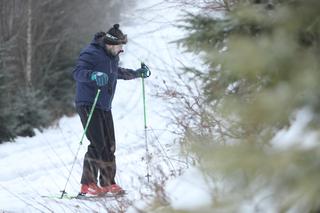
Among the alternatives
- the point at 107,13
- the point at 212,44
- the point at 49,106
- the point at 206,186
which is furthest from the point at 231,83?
the point at 107,13

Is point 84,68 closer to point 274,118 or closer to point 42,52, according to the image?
point 274,118

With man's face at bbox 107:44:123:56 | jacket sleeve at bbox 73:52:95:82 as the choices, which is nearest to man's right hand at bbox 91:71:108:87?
jacket sleeve at bbox 73:52:95:82

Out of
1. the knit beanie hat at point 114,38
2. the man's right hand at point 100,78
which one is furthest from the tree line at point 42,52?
the man's right hand at point 100,78

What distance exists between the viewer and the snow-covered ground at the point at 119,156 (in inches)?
209

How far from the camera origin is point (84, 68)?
737cm

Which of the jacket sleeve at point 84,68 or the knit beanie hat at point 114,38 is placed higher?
the knit beanie hat at point 114,38

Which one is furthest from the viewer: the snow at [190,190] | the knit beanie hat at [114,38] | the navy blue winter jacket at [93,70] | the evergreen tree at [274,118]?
the knit beanie hat at [114,38]

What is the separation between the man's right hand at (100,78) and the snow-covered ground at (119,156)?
22.5 inches

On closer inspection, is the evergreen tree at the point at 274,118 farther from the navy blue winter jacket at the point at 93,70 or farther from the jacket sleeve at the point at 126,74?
the jacket sleeve at the point at 126,74

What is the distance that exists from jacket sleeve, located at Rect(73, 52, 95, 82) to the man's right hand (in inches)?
4.0

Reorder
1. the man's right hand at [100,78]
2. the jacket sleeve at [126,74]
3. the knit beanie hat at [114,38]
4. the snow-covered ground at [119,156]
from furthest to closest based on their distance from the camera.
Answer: the jacket sleeve at [126,74], the knit beanie hat at [114,38], the man's right hand at [100,78], the snow-covered ground at [119,156]

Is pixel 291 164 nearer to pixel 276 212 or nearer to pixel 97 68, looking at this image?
pixel 276 212

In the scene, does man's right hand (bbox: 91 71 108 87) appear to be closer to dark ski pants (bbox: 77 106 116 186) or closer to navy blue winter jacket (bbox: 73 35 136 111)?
navy blue winter jacket (bbox: 73 35 136 111)

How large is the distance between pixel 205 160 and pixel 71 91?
19914 millimetres
